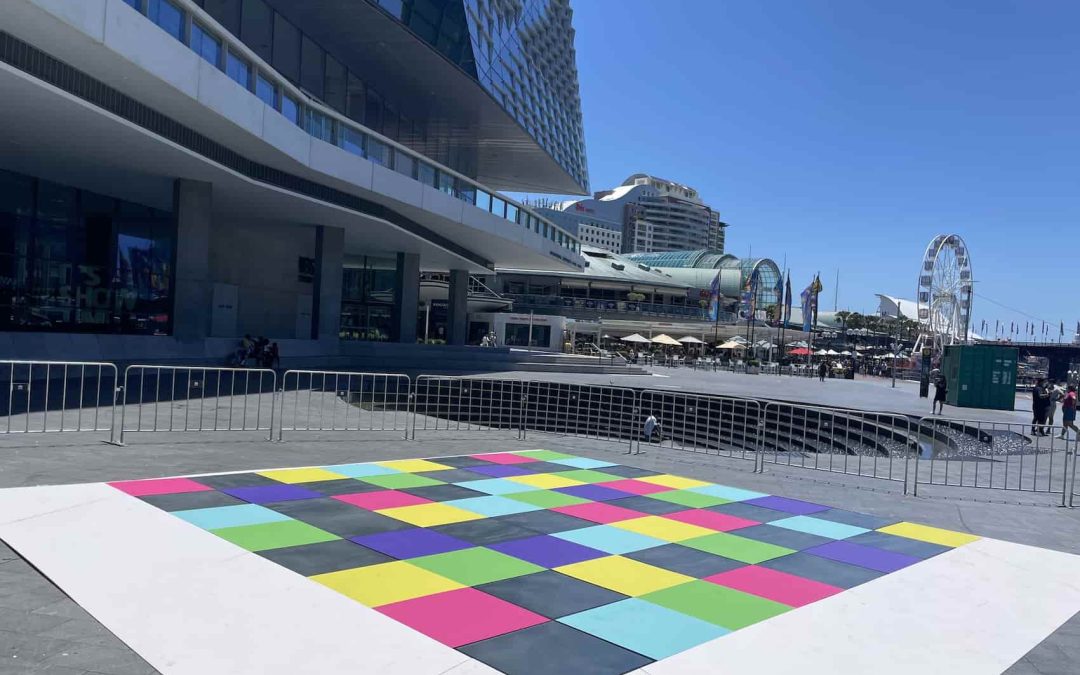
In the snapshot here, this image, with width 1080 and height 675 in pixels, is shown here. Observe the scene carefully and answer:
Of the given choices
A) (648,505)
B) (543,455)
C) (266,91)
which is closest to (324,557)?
(648,505)

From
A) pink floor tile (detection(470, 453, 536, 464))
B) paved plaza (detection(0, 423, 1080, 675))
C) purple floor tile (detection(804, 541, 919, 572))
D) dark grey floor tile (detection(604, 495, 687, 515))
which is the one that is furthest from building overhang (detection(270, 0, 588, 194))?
purple floor tile (detection(804, 541, 919, 572))

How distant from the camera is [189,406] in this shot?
641 inches

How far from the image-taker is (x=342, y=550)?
667 cm

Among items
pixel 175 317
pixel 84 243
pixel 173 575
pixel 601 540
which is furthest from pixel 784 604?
pixel 84 243

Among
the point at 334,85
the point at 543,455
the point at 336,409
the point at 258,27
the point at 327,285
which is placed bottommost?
the point at 336,409

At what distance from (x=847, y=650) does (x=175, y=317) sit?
2332 centimetres

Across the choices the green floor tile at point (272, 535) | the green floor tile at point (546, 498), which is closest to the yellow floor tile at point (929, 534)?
the green floor tile at point (546, 498)

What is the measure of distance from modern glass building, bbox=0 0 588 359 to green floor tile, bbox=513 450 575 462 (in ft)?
34.6

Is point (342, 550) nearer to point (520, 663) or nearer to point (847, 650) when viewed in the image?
point (520, 663)

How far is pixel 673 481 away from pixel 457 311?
127 feet

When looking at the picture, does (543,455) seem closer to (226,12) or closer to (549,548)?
(549,548)

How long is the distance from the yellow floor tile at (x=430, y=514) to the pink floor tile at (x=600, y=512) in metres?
1.10

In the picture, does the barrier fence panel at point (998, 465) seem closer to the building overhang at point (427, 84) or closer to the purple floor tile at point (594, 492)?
the purple floor tile at point (594, 492)

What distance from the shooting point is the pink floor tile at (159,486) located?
8.27 m
